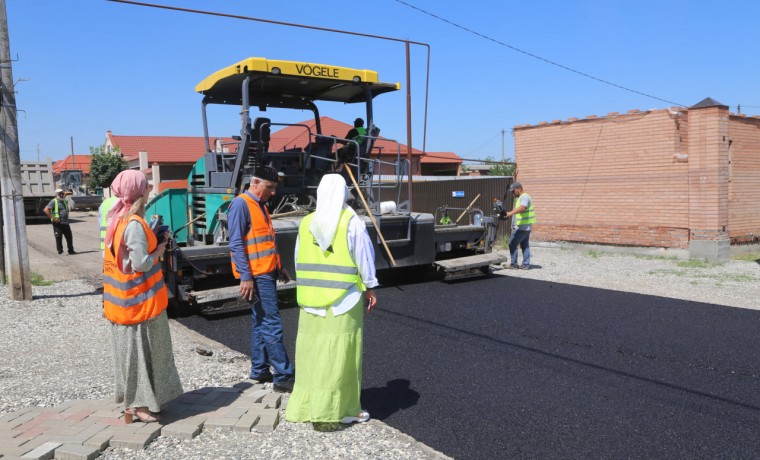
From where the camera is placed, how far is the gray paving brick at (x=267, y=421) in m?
3.88

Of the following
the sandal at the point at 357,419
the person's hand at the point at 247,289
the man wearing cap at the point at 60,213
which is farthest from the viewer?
the man wearing cap at the point at 60,213

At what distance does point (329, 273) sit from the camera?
3.97 meters

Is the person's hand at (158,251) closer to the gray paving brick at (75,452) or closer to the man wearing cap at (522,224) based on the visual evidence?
the gray paving brick at (75,452)

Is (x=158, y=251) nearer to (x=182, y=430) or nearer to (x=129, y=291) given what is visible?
(x=129, y=291)

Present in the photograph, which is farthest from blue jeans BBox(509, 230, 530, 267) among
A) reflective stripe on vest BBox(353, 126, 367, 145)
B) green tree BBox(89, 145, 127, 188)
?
green tree BBox(89, 145, 127, 188)

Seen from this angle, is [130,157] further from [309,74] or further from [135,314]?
[135,314]

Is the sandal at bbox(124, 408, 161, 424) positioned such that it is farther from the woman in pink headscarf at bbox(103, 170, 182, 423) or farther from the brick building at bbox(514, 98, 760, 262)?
the brick building at bbox(514, 98, 760, 262)

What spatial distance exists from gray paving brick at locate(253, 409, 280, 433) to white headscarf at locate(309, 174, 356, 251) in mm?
1107

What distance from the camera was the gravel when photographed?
12.1 ft

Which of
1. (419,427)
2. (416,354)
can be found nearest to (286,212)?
(416,354)

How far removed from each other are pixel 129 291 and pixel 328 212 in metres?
1.27

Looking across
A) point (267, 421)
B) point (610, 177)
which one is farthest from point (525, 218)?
point (267, 421)

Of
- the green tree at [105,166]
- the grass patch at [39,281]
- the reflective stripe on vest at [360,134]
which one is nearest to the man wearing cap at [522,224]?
the reflective stripe on vest at [360,134]

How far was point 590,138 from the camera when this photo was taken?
1486 centimetres
